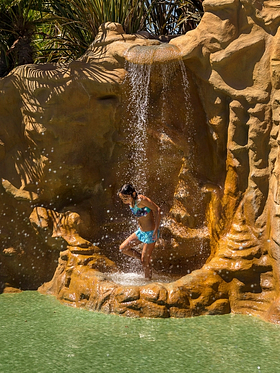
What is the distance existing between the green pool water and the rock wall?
1.05 ft

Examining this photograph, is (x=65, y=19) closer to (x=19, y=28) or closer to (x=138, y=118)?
(x=19, y=28)

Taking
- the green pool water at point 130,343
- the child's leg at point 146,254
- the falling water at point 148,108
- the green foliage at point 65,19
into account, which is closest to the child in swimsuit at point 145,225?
the child's leg at point 146,254

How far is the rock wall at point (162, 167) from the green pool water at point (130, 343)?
32cm

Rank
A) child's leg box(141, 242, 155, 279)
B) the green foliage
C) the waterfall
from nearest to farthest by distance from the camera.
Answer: child's leg box(141, 242, 155, 279), the waterfall, the green foliage

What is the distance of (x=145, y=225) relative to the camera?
294 inches

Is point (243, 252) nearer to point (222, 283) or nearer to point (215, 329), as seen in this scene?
point (222, 283)

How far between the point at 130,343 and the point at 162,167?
130 inches

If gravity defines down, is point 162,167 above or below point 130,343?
above

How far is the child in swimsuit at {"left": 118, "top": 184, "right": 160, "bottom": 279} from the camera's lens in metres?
7.29

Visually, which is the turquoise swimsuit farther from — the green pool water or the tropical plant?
the tropical plant

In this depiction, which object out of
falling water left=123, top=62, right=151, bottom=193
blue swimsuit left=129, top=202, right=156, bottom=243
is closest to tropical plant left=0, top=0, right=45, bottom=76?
falling water left=123, top=62, right=151, bottom=193

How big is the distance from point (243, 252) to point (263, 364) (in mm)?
1974

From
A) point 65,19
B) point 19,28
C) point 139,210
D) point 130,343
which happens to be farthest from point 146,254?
point 65,19

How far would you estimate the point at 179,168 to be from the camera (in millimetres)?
8266
